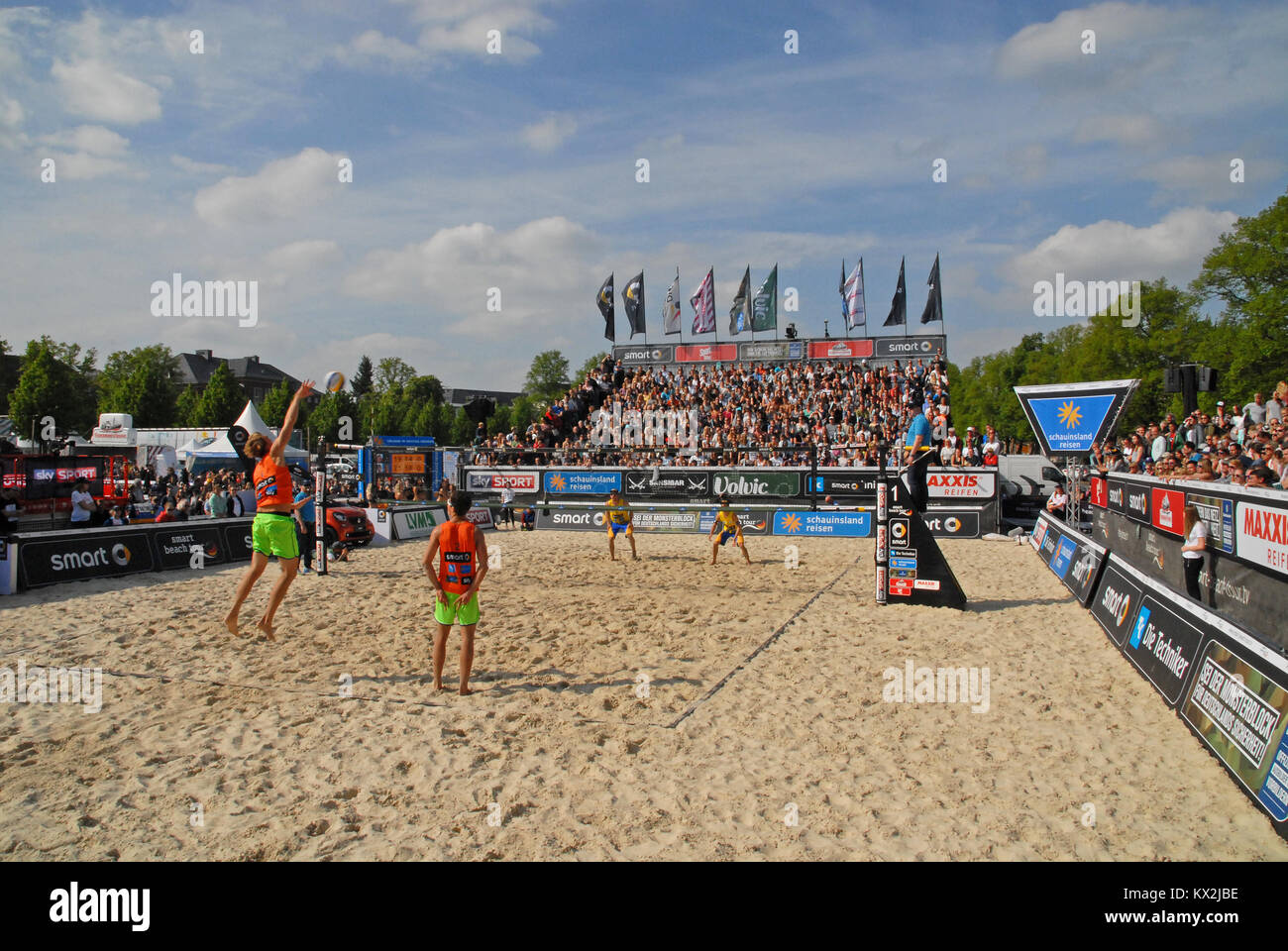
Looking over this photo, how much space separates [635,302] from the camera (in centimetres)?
3894

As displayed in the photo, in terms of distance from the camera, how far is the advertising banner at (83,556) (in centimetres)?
1255

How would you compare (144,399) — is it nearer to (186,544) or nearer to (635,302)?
(635,302)

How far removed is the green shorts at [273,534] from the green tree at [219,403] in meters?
53.2

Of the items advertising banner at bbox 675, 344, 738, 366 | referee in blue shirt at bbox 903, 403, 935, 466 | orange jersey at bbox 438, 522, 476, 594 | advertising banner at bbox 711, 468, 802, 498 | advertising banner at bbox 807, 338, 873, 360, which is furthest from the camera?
advertising banner at bbox 675, 344, 738, 366

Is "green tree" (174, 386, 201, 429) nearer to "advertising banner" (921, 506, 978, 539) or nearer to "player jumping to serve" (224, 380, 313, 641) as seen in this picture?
"advertising banner" (921, 506, 978, 539)

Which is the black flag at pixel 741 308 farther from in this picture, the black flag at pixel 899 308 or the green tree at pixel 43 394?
the green tree at pixel 43 394

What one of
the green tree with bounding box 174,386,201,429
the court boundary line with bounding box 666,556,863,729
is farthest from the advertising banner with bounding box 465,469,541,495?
the green tree with bounding box 174,386,201,429

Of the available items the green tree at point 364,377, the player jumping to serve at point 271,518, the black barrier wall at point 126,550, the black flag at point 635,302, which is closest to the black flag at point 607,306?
the black flag at point 635,302

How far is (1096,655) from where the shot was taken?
26.1 ft

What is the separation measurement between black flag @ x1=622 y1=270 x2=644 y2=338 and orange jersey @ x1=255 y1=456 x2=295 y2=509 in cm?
3217

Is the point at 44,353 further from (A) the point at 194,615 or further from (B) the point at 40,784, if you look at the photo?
(B) the point at 40,784

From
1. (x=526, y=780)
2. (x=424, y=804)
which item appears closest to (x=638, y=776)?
(x=526, y=780)

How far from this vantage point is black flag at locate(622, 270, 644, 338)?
1528 inches

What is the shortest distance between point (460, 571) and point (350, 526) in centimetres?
1318
